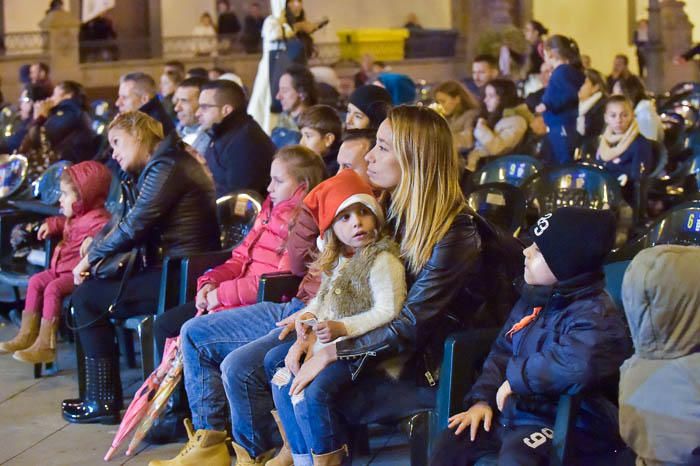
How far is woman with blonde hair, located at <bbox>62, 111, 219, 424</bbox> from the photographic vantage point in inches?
242

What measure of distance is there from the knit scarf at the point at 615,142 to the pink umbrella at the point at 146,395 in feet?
13.5

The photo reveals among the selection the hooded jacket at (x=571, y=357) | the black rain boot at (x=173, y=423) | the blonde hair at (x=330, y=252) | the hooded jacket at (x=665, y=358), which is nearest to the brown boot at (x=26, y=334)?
the black rain boot at (x=173, y=423)

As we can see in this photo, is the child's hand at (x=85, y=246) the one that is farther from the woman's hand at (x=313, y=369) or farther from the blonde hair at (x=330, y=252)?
the woman's hand at (x=313, y=369)

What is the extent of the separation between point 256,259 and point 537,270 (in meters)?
2.03

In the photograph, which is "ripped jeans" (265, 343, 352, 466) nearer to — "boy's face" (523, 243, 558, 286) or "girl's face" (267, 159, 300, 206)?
"boy's face" (523, 243, 558, 286)

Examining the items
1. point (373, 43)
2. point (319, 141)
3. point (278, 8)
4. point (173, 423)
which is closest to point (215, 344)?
point (173, 423)

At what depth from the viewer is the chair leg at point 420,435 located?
4566 millimetres

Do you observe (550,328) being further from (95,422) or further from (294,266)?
(95,422)

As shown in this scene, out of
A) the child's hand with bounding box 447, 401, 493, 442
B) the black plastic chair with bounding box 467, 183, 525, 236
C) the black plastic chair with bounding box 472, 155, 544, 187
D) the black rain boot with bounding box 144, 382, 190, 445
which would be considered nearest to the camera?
the child's hand with bounding box 447, 401, 493, 442

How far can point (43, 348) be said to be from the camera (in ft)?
22.9

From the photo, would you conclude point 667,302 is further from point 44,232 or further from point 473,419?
point 44,232

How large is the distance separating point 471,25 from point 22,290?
2030 cm

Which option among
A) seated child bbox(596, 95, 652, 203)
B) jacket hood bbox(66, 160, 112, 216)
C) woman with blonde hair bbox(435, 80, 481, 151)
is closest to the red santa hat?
jacket hood bbox(66, 160, 112, 216)

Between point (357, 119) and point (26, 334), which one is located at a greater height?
point (357, 119)
